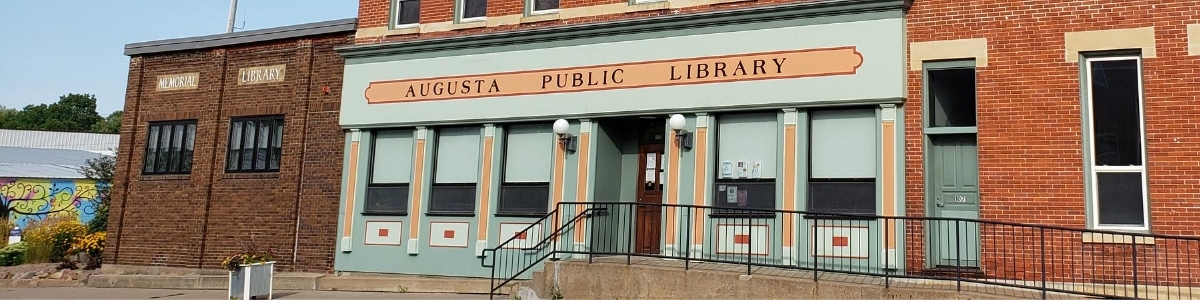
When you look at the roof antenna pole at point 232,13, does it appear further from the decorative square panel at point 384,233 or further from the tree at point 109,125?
the tree at point 109,125

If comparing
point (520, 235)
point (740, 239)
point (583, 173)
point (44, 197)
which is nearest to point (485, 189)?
point (520, 235)

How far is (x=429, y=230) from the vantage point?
A: 1465 centimetres

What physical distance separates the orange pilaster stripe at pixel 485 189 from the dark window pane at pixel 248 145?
4.96 metres

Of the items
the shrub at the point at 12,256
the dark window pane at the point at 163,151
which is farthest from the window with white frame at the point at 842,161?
the shrub at the point at 12,256

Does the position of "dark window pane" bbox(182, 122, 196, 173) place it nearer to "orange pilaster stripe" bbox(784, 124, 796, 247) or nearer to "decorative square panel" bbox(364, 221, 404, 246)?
"decorative square panel" bbox(364, 221, 404, 246)

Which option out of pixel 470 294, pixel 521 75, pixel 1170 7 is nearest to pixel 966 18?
pixel 1170 7

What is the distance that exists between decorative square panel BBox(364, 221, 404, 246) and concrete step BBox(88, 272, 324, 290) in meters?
1.03

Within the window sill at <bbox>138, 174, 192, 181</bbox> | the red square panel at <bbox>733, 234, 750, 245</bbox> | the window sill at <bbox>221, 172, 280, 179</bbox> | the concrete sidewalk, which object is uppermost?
the window sill at <bbox>221, 172, 280, 179</bbox>

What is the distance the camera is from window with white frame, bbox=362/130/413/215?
596 inches

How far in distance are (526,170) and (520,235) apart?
1109mm

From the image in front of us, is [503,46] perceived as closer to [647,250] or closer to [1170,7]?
[647,250]

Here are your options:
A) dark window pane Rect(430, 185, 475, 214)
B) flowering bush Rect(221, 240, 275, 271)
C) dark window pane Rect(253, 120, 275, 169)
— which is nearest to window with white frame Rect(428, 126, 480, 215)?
dark window pane Rect(430, 185, 475, 214)

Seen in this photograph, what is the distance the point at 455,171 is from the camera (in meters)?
14.8

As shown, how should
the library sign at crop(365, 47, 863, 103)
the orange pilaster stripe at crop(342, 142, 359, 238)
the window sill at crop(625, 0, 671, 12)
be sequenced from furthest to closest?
the orange pilaster stripe at crop(342, 142, 359, 238)
the window sill at crop(625, 0, 671, 12)
the library sign at crop(365, 47, 863, 103)
